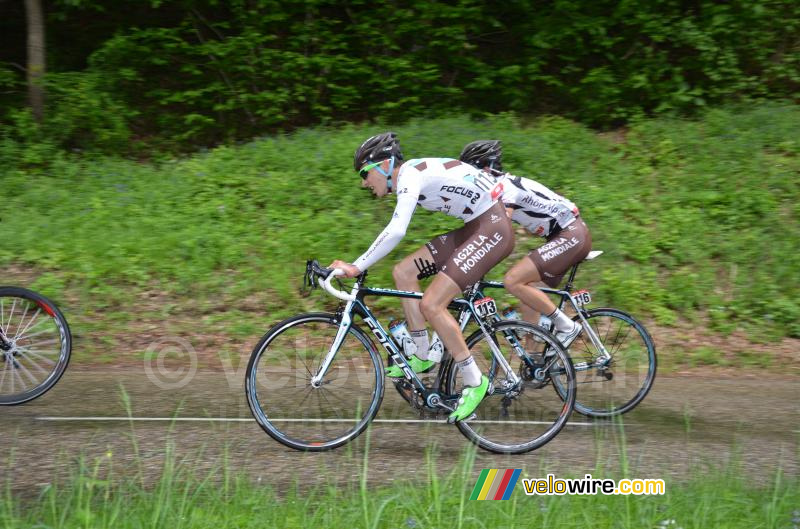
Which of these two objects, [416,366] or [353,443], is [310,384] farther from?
[416,366]

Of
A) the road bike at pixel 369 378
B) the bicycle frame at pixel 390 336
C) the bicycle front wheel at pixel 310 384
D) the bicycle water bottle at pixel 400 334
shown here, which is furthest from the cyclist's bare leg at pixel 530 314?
the bicycle front wheel at pixel 310 384

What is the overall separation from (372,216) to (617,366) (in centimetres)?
414

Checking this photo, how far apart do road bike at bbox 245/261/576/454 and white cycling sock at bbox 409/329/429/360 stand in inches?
5.8

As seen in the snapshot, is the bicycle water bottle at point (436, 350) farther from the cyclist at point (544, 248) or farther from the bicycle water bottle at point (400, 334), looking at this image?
the cyclist at point (544, 248)

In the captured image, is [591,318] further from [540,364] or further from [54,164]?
[54,164]

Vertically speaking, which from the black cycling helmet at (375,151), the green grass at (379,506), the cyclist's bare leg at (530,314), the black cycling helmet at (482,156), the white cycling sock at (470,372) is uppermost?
the black cycling helmet at (482,156)

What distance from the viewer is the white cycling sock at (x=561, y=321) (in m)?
6.04

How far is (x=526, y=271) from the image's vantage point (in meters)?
6.02

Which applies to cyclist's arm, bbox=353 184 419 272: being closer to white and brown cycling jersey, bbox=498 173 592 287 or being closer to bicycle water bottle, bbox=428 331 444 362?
bicycle water bottle, bbox=428 331 444 362

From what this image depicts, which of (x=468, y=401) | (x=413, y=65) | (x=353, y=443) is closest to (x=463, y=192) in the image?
(x=468, y=401)

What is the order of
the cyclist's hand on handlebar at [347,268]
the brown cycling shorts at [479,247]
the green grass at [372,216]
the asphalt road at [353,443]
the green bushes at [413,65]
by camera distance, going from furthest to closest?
the green bushes at [413,65] < the green grass at [372,216] < the brown cycling shorts at [479,247] < the cyclist's hand on handlebar at [347,268] < the asphalt road at [353,443]

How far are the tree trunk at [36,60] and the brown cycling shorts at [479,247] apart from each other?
8.56 m

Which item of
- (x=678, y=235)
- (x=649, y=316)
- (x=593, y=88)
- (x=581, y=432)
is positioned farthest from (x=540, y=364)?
(x=593, y=88)

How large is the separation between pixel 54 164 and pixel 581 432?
335 inches
